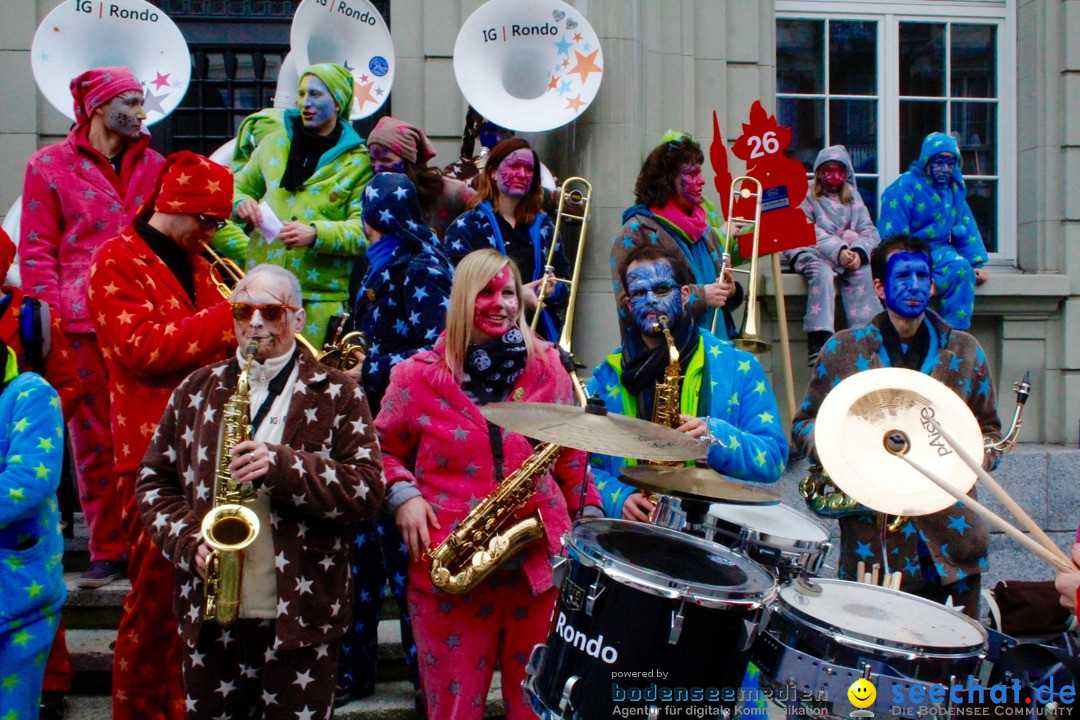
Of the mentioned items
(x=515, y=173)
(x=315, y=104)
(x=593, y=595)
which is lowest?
(x=593, y=595)

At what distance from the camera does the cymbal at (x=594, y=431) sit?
3020 millimetres

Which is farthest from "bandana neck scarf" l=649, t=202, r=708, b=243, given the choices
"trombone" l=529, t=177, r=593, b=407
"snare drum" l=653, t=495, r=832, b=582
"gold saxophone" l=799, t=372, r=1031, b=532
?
"snare drum" l=653, t=495, r=832, b=582

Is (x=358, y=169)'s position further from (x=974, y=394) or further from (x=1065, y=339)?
(x=1065, y=339)

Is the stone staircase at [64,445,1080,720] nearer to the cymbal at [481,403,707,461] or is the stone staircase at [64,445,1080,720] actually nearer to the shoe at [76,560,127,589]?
the shoe at [76,560,127,589]

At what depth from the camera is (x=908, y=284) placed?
4.52 meters

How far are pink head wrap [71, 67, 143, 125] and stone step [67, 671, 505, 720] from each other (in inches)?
103

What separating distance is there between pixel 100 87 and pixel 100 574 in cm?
222

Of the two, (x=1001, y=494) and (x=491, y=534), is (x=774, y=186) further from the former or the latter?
(x=1001, y=494)

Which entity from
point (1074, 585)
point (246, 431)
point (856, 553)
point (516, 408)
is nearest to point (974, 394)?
point (856, 553)

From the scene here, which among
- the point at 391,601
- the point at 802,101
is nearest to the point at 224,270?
the point at 391,601

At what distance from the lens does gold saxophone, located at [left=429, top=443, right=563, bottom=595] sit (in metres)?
3.48

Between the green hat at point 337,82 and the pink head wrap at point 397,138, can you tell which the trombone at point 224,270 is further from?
the green hat at point 337,82

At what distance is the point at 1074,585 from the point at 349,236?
→ 11.4 feet

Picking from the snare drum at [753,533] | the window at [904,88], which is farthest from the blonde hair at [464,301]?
the window at [904,88]
